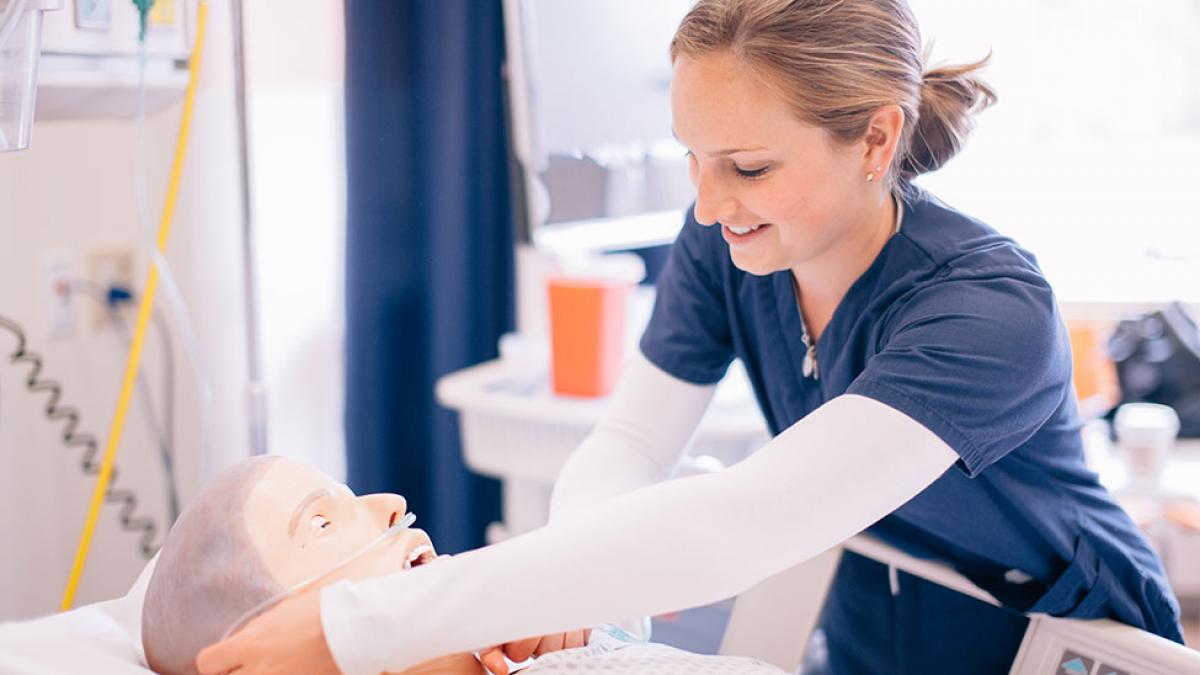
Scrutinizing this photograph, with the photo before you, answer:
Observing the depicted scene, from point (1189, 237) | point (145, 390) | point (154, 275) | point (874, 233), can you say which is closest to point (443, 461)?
point (145, 390)

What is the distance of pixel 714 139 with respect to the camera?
1.12 meters

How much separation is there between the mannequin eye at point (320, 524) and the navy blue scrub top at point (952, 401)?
0.45 meters

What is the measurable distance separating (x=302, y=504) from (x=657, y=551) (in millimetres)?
352

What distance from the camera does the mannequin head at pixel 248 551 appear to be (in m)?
1.06

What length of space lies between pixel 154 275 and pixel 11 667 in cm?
96

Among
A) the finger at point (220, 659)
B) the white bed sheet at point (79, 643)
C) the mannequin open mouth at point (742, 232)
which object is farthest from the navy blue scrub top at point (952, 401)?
the white bed sheet at point (79, 643)

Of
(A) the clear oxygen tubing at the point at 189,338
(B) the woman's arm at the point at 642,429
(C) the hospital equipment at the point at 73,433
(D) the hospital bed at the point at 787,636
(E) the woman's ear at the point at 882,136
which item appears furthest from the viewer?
(A) the clear oxygen tubing at the point at 189,338

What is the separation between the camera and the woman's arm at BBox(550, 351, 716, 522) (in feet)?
4.45

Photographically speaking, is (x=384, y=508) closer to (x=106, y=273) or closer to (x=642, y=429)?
(x=642, y=429)

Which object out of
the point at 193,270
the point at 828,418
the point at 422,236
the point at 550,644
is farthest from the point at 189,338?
the point at 828,418

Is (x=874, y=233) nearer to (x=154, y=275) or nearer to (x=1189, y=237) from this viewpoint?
(x=154, y=275)

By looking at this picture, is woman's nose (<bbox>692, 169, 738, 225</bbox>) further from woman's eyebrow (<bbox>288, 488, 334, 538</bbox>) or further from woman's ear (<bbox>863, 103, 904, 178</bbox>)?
woman's eyebrow (<bbox>288, 488, 334, 538</bbox>)

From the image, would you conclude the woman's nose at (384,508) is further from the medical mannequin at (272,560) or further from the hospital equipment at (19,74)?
the hospital equipment at (19,74)

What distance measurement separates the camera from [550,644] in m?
1.17
